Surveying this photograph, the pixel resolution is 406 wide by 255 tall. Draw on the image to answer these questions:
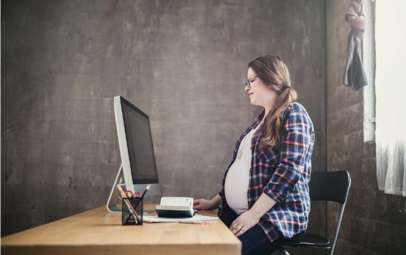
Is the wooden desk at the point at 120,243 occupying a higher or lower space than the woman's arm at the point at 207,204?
higher

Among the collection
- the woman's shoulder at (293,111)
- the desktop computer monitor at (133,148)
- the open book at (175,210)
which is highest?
the woman's shoulder at (293,111)

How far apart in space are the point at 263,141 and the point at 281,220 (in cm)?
34

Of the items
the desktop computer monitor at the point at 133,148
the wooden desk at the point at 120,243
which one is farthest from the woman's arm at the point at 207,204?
the wooden desk at the point at 120,243

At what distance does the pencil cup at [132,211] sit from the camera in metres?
1.30

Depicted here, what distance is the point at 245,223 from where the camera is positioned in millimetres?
1474

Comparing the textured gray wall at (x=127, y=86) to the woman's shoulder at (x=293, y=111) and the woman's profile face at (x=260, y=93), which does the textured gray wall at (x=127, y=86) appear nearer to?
the woman's profile face at (x=260, y=93)

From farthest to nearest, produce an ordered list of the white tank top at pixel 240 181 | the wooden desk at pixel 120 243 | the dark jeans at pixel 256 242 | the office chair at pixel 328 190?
the office chair at pixel 328 190, the white tank top at pixel 240 181, the dark jeans at pixel 256 242, the wooden desk at pixel 120 243

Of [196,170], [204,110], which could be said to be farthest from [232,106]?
[196,170]

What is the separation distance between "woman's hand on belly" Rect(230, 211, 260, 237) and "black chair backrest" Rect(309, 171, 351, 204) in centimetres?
77

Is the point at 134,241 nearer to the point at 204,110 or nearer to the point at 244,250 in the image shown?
the point at 244,250

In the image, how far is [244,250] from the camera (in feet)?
4.75

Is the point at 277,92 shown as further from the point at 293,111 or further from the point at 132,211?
the point at 132,211

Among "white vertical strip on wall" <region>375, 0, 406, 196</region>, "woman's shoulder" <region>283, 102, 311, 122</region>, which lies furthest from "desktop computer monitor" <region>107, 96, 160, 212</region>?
"white vertical strip on wall" <region>375, 0, 406, 196</region>

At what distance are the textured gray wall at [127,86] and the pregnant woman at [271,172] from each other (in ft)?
5.07
